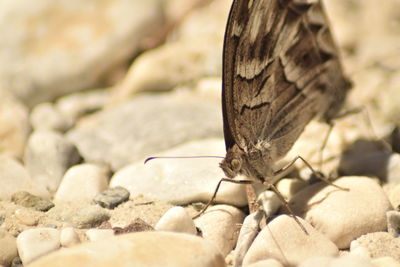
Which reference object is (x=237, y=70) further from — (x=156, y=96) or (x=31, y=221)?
(x=156, y=96)

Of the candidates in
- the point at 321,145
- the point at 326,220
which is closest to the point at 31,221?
the point at 326,220

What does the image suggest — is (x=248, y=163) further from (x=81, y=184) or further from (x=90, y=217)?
(x=81, y=184)

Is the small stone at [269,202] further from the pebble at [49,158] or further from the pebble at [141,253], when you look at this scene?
the pebble at [49,158]

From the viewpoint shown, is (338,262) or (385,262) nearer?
(338,262)

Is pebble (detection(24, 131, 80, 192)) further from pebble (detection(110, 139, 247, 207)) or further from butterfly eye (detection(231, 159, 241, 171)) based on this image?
butterfly eye (detection(231, 159, 241, 171))

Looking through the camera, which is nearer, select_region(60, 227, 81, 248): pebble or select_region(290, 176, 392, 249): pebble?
select_region(60, 227, 81, 248): pebble

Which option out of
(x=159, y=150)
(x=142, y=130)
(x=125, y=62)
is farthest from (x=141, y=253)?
(x=125, y=62)

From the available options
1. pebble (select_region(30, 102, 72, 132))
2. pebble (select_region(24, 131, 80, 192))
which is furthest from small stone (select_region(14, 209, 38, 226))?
pebble (select_region(30, 102, 72, 132))
